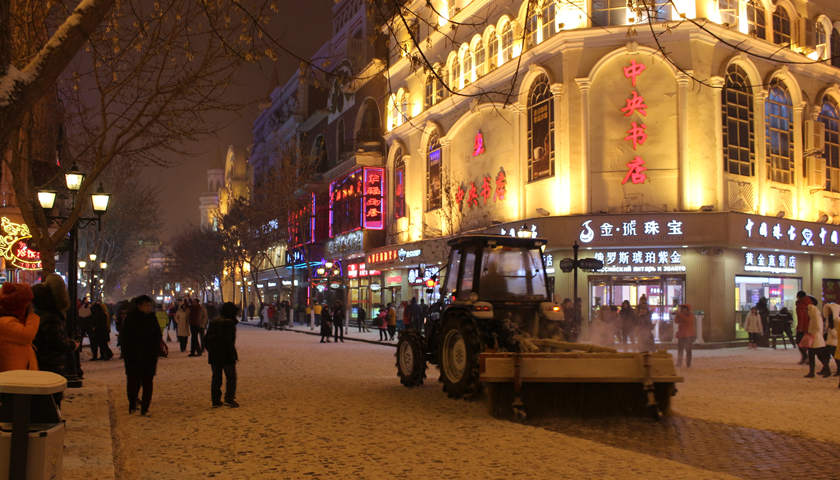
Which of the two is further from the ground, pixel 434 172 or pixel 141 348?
pixel 434 172

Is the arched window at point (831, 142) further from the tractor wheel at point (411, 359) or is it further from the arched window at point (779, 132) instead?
the tractor wheel at point (411, 359)

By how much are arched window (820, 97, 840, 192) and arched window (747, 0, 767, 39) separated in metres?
4.85

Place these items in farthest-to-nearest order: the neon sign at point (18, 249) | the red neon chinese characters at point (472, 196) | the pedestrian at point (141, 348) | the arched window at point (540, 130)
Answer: the red neon chinese characters at point (472, 196) < the arched window at point (540, 130) < the neon sign at point (18, 249) < the pedestrian at point (141, 348)

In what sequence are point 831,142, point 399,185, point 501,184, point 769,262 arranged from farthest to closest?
1. point 399,185
2. point 501,184
3. point 831,142
4. point 769,262

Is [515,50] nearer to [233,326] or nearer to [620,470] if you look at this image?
[233,326]

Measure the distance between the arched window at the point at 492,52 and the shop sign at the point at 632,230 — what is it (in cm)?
954

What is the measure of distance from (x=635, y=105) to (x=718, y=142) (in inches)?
123

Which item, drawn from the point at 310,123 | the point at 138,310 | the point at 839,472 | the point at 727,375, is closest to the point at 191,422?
the point at 138,310

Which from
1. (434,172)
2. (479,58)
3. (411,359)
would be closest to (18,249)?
(411,359)

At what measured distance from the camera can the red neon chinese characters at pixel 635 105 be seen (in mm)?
25922

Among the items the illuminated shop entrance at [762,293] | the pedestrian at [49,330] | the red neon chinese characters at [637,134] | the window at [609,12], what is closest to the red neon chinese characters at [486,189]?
the red neon chinese characters at [637,134]

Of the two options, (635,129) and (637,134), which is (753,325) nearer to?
(637,134)

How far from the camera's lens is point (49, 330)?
23.6ft

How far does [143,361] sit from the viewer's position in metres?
10.4
